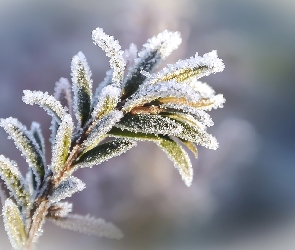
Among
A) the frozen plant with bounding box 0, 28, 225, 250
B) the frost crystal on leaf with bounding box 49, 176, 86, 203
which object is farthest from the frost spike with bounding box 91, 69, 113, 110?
the frost crystal on leaf with bounding box 49, 176, 86, 203

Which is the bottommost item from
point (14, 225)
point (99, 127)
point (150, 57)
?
point (14, 225)

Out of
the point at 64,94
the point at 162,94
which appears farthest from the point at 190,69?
→ the point at 64,94

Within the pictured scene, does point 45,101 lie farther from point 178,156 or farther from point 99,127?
point 178,156

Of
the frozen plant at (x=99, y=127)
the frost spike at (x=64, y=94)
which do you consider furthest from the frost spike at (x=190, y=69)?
the frost spike at (x=64, y=94)

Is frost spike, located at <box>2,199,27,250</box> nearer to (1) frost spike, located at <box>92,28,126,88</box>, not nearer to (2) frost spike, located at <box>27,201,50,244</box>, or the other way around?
(2) frost spike, located at <box>27,201,50,244</box>

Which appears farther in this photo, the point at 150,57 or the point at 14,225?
the point at 150,57

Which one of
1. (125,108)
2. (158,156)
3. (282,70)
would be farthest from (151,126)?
(282,70)

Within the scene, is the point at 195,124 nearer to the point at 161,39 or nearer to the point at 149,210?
the point at 161,39
